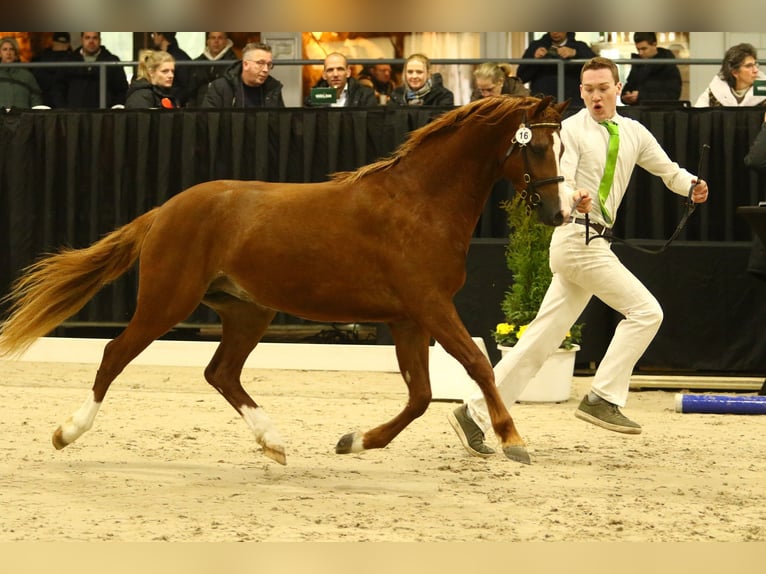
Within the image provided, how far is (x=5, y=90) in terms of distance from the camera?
9.91 metres

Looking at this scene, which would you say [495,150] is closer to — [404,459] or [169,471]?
[404,459]

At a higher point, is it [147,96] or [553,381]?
[147,96]

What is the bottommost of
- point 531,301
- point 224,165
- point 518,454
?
point 518,454

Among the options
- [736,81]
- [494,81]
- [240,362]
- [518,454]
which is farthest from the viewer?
[736,81]

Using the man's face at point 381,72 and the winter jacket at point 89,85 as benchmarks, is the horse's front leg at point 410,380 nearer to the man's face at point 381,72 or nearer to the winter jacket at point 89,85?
the man's face at point 381,72

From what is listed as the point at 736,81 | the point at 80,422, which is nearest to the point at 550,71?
the point at 736,81

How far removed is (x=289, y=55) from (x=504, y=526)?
8156 mm

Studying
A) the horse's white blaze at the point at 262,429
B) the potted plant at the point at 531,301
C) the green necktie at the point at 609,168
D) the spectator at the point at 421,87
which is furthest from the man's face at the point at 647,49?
the horse's white blaze at the point at 262,429

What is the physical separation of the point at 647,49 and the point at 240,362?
546 cm

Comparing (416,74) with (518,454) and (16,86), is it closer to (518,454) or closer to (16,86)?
(16,86)

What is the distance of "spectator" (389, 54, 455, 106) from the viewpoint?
9016 mm

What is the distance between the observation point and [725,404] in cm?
689

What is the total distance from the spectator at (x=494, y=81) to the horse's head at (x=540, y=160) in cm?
370

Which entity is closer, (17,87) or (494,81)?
(494,81)
